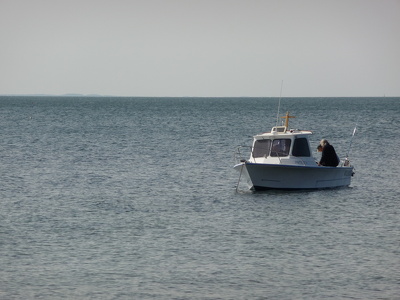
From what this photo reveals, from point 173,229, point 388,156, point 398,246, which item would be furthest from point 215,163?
point 398,246

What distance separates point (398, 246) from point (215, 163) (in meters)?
23.5

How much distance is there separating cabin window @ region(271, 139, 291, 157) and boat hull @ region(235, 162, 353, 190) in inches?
44.3

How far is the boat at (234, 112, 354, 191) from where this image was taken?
32156mm

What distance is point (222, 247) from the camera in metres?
21.8

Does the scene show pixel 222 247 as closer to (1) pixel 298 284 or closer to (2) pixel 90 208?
(1) pixel 298 284

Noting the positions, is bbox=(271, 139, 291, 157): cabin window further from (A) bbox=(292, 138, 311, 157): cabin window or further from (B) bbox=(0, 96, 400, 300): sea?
(B) bbox=(0, 96, 400, 300): sea

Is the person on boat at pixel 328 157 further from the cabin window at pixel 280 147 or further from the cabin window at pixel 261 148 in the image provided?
the cabin window at pixel 261 148

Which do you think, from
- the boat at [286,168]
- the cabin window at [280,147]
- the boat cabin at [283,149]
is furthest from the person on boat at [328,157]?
the cabin window at [280,147]

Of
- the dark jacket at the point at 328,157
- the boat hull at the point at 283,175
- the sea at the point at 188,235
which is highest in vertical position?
the dark jacket at the point at 328,157

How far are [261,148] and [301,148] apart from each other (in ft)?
5.64

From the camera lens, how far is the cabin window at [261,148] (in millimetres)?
33500

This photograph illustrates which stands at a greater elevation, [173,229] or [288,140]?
[288,140]

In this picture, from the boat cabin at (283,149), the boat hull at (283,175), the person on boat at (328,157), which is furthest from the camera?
the person on boat at (328,157)

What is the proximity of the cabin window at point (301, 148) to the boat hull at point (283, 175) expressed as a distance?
1019 mm
